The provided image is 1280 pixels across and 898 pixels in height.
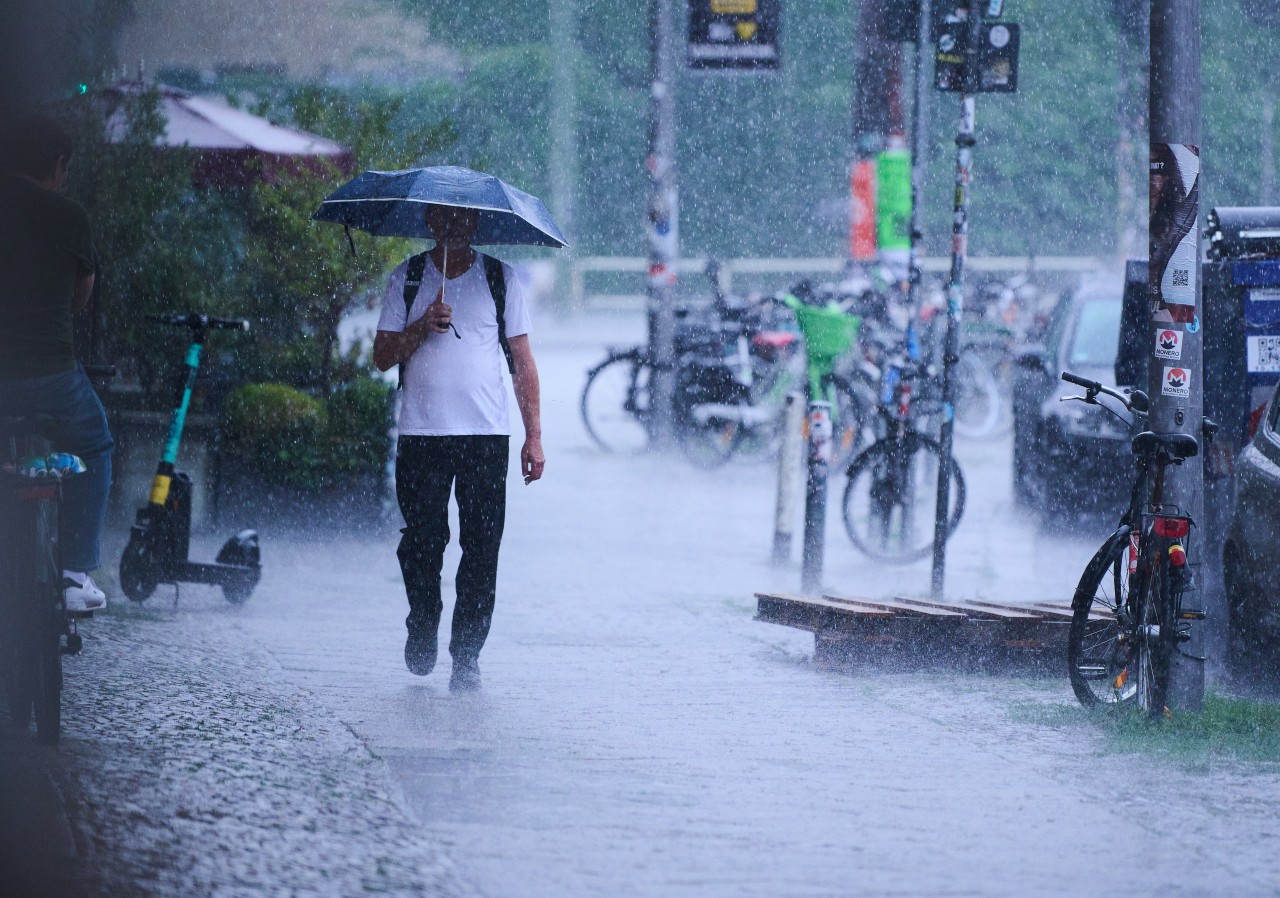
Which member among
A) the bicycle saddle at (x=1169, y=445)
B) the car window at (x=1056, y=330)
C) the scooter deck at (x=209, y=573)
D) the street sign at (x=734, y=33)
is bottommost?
the scooter deck at (x=209, y=573)

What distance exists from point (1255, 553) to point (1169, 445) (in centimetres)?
135

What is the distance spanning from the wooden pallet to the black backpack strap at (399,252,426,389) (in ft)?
7.17

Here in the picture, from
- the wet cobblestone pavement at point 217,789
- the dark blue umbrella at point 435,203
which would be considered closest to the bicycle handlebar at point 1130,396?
the dark blue umbrella at point 435,203

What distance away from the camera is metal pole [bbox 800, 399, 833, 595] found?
11039 millimetres

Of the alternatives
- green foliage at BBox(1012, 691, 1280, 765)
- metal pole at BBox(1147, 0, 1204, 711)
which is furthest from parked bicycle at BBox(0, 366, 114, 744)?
metal pole at BBox(1147, 0, 1204, 711)

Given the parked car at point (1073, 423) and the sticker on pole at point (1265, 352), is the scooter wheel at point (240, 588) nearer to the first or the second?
the sticker on pole at point (1265, 352)

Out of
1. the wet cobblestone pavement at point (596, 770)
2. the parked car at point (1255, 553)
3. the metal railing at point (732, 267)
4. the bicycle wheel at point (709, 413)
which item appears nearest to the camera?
the wet cobblestone pavement at point (596, 770)

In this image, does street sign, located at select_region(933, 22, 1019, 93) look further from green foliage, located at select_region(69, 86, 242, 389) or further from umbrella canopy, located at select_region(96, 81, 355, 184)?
green foliage, located at select_region(69, 86, 242, 389)

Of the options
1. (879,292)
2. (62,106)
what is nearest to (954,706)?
(62,106)

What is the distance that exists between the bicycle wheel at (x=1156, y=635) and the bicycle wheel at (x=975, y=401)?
1341cm

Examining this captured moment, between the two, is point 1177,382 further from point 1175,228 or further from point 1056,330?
point 1056,330

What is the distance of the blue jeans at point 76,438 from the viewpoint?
21.9 feet

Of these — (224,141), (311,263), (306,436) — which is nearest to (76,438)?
(306,436)

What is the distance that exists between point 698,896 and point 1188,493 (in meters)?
3.34
